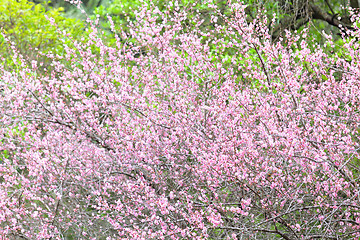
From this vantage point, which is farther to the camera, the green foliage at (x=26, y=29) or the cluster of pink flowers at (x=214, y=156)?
the green foliage at (x=26, y=29)

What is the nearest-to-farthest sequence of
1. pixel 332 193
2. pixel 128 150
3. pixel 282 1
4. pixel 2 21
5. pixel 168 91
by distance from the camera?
pixel 332 193 → pixel 128 150 → pixel 168 91 → pixel 282 1 → pixel 2 21

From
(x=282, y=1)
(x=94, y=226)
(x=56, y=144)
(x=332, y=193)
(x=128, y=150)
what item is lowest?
(x=94, y=226)

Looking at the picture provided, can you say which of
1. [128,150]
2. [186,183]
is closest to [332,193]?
[186,183]

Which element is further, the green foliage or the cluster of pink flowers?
the green foliage

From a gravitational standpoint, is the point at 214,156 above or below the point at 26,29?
above

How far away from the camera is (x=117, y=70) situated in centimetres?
438

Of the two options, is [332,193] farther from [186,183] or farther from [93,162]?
[93,162]

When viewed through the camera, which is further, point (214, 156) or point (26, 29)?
point (26, 29)

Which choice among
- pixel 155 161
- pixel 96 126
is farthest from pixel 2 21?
pixel 155 161

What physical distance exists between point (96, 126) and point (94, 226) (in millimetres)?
1358

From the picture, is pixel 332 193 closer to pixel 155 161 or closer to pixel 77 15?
pixel 155 161

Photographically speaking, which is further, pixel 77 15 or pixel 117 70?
pixel 77 15

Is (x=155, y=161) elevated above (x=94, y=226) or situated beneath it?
elevated above

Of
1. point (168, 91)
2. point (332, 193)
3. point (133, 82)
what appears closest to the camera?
point (332, 193)
